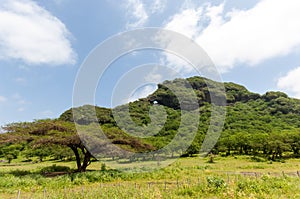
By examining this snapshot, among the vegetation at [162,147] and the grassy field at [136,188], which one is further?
the vegetation at [162,147]

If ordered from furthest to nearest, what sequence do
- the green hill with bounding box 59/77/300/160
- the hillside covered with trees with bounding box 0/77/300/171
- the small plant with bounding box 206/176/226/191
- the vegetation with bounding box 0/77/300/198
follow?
the green hill with bounding box 59/77/300/160
the hillside covered with trees with bounding box 0/77/300/171
the vegetation with bounding box 0/77/300/198
the small plant with bounding box 206/176/226/191

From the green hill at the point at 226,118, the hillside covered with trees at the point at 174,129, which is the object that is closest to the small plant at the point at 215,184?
the hillside covered with trees at the point at 174,129

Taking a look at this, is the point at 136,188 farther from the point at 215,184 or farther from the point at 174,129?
the point at 174,129

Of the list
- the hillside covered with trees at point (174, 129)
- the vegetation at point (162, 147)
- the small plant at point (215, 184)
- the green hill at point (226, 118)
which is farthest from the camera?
the green hill at point (226, 118)

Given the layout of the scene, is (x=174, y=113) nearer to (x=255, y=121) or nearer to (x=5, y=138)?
(x=255, y=121)

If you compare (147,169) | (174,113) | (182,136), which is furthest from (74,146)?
(174,113)

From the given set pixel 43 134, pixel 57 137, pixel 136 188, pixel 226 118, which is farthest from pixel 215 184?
pixel 226 118

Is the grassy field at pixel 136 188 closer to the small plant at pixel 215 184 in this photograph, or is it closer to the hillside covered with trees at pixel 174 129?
the small plant at pixel 215 184

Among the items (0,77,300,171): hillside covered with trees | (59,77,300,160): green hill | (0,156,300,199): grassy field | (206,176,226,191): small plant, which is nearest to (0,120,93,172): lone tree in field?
(0,77,300,171): hillside covered with trees

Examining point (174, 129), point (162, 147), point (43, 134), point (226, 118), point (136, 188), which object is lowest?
point (136, 188)

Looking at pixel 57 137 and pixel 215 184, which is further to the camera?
pixel 57 137

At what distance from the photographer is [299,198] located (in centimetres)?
908

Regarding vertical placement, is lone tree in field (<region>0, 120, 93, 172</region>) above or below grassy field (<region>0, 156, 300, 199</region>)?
above

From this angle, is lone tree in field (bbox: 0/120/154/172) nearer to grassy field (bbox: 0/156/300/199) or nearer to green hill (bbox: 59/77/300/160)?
grassy field (bbox: 0/156/300/199)
